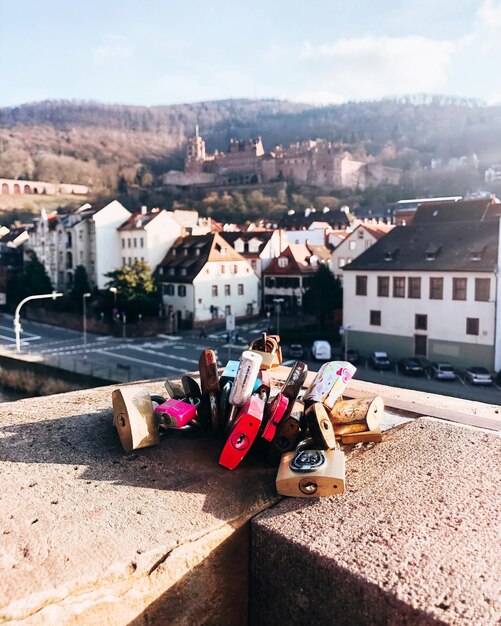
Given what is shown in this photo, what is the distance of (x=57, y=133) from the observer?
6270 inches

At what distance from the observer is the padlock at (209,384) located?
199 inches

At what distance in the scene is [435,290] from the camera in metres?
28.1

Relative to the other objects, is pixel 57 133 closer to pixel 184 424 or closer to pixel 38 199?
pixel 38 199

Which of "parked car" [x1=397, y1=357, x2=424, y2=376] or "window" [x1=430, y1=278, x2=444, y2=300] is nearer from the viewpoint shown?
"parked car" [x1=397, y1=357, x2=424, y2=376]

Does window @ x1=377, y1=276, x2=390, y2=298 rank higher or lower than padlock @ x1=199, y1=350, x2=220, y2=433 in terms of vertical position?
lower

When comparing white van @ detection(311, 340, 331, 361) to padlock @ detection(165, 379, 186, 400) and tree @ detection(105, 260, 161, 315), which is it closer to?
tree @ detection(105, 260, 161, 315)

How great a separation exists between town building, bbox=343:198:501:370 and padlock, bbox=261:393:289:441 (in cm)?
2359

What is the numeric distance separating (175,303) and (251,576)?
37.8 meters

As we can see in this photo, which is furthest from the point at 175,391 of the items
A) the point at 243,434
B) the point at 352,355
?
the point at 352,355

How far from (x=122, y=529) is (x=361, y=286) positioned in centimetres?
2818

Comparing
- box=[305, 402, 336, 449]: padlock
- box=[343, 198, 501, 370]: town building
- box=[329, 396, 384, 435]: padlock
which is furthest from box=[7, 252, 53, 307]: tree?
box=[305, 402, 336, 449]: padlock

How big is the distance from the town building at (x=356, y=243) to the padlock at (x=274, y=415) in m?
33.5

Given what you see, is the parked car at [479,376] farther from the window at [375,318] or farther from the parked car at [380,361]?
the window at [375,318]

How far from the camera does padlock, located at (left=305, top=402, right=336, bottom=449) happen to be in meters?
4.30
